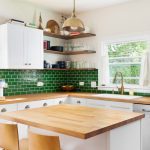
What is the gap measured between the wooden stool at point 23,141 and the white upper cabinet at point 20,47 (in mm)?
1660

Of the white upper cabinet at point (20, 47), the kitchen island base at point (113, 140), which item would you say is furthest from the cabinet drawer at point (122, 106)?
the white upper cabinet at point (20, 47)

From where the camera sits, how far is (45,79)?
4512mm

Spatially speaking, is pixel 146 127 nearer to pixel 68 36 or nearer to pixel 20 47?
pixel 20 47

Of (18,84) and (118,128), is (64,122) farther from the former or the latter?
(18,84)

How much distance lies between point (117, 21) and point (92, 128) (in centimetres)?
306

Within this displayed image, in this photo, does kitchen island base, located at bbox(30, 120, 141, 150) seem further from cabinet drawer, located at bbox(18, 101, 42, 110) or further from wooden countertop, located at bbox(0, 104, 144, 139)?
cabinet drawer, located at bbox(18, 101, 42, 110)

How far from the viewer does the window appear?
4023 millimetres

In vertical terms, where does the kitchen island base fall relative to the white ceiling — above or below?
below

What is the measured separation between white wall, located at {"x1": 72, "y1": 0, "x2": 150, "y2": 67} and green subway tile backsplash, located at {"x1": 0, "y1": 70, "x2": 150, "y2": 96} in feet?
1.23

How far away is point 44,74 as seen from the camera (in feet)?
14.7

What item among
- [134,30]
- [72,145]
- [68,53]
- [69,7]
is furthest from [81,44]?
[72,145]

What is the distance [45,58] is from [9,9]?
1.21 meters

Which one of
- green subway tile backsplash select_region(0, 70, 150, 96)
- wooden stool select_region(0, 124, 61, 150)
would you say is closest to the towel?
green subway tile backsplash select_region(0, 70, 150, 96)

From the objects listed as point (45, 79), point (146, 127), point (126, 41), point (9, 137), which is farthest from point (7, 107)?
point (126, 41)
